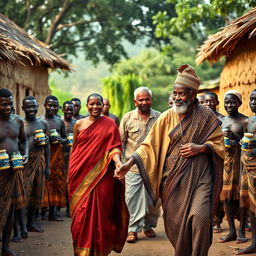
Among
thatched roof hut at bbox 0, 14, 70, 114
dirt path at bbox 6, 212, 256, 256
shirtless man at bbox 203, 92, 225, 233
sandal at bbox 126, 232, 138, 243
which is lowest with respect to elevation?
dirt path at bbox 6, 212, 256, 256

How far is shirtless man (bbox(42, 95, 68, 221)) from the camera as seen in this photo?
32.1 feet

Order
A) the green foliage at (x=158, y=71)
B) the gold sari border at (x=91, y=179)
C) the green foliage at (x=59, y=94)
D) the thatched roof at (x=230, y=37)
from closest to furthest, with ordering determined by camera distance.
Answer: the gold sari border at (x=91, y=179) → the thatched roof at (x=230, y=37) → the green foliage at (x=59, y=94) → the green foliage at (x=158, y=71)

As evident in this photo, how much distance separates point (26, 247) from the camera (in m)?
7.75

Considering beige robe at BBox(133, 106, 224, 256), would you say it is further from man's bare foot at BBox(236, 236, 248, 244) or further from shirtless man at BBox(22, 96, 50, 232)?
shirtless man at BBox(22, 96, 50, 232)

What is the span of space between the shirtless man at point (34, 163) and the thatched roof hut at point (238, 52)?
3.45 metres

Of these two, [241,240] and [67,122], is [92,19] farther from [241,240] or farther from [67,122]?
[241,240]

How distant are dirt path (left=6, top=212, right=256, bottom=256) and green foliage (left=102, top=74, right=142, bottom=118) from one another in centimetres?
1411

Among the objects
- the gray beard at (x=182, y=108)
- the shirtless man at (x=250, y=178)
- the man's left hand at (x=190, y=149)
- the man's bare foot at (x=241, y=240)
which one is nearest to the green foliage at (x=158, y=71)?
the man's bare foot at (x=241, y=240)

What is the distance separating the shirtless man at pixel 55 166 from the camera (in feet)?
32.1

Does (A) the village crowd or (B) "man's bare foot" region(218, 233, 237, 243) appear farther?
(B) "man's bare foot" region(218, 233, 237, 243)

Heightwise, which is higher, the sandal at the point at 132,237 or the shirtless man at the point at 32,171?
the shirtless man at the point at 32,171

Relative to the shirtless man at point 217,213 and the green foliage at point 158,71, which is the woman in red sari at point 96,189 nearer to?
the shirtless man at point 217,213

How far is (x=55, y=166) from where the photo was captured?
10188mm

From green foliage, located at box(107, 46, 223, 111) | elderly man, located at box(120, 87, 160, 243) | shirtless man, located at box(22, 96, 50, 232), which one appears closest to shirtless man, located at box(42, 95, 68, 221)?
shirtless man, located at box(22, 96, 50, 232)
